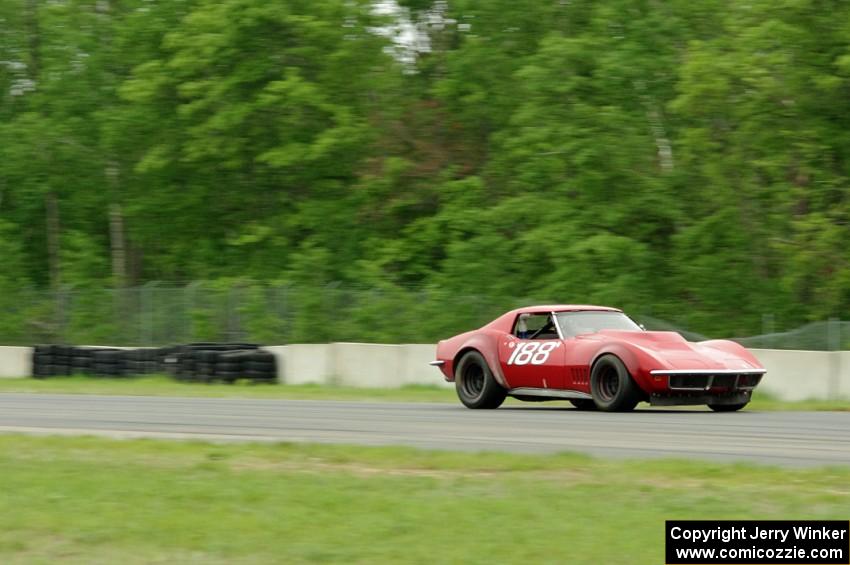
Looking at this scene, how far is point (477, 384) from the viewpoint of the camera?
1689cm

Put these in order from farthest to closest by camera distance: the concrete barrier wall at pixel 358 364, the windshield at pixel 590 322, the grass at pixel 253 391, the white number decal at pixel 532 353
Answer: the concrete barrier wall at pixel 358 364
the grass at pixel 253 391
the windshield at pixel 590 322
the white number decal at pixel 532 353

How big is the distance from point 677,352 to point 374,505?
7.80 meters

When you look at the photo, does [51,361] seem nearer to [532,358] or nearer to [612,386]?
[532,358]

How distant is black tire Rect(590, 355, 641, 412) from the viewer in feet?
48.5

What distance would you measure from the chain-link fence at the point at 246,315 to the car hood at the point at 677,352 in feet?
28.1

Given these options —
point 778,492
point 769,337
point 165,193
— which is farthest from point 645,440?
point 165,193

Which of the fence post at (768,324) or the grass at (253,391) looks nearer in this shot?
the grass at (253,391)

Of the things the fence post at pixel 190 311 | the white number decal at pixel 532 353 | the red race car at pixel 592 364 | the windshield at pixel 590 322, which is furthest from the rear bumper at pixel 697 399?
the fence post at pixel 190 311

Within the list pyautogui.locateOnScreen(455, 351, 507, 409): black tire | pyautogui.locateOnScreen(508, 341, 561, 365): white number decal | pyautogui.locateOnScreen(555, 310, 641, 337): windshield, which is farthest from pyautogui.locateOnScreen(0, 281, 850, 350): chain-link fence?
pyautogui.locateOnScreen(508, 341, 561, 365): white number decal

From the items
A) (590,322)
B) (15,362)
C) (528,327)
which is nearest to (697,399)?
(590,322)

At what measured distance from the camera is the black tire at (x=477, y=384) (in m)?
16.5

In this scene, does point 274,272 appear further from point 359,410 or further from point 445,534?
point 445,534

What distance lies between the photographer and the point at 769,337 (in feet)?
69.7

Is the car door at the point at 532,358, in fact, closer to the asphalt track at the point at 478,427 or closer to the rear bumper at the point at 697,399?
the asphalt track at the point at 478,427
